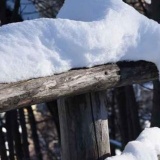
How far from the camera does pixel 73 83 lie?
2.27 m

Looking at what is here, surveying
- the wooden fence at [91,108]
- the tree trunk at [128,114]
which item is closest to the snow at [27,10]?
the tree trunk at [128,114]

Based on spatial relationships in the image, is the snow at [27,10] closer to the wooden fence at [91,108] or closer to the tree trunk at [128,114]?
the tree trunk at [128,114]

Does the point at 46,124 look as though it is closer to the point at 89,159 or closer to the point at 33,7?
the point at 33,7

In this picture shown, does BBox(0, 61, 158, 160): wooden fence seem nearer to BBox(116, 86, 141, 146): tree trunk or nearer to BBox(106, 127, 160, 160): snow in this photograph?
BBox(106, 127, 160, 160): snow

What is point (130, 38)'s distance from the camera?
8.29 ft

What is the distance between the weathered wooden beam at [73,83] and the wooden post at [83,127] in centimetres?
16

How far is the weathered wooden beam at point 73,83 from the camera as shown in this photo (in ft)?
6.68

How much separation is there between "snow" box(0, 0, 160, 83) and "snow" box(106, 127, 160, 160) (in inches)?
14.0

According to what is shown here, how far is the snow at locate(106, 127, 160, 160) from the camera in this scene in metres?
2.45

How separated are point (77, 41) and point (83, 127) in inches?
18.8

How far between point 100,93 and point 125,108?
212 inches

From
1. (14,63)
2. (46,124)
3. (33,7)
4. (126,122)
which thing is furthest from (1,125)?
(14,63)

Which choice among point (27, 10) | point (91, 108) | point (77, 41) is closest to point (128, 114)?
point (27, 10)

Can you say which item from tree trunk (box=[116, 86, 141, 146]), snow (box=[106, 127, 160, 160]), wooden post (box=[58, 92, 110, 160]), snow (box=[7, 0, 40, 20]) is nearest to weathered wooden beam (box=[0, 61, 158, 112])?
wooden post (box=[58, 92, 110, 160])
